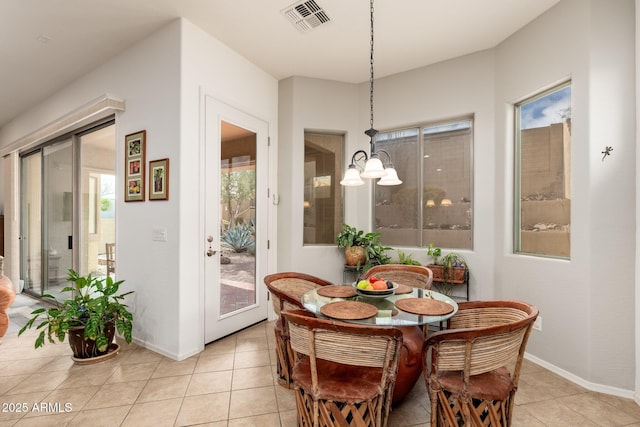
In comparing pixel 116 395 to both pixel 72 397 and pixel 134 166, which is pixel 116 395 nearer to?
pixel 72 397

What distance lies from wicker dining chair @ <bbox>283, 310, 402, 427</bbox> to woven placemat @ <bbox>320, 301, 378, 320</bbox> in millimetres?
251

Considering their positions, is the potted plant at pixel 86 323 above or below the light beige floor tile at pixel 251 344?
Answer: above

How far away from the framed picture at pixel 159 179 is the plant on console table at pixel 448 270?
279cm

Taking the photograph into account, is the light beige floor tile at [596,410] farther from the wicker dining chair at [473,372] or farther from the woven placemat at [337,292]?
the woven placemat at [337,292]

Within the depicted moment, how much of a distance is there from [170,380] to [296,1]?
10.5 feet

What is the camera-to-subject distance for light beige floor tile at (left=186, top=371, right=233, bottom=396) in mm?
2217

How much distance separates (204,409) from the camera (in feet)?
6.57

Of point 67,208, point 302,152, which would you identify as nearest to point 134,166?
point 302,152

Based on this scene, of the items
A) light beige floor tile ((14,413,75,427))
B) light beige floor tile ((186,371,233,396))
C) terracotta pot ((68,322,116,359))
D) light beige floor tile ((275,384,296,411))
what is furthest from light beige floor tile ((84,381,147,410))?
light beige floor tile ((275,384,296,411))

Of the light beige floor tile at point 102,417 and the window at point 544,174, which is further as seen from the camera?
the window at point 544,174

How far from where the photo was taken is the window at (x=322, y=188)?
392 centimetres

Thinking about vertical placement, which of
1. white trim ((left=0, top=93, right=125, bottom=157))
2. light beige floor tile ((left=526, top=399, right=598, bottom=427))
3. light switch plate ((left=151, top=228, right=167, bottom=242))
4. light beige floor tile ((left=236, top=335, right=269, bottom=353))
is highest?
white trim ((left=0, top=93, right=125, bottom=157))

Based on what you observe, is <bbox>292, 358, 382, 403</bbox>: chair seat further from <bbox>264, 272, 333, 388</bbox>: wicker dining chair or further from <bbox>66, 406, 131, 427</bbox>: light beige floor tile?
<bbox>66, 406, 131, 427</bbox>: light beige floor tile

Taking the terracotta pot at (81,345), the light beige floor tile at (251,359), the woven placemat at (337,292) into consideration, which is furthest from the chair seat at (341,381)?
the terracotta pot at (81,345)
